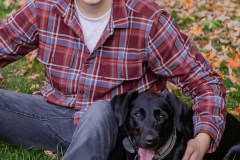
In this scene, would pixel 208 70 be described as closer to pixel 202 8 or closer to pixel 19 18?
pixel 19 18

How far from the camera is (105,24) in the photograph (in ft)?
12.8

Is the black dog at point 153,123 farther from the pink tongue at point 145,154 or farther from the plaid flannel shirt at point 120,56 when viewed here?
the plaid flannel shirt at point 120,56

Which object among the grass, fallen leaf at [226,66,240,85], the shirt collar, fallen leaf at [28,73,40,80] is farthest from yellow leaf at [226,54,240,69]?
the shirt collar

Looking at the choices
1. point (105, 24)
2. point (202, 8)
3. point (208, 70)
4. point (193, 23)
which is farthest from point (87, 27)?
point (202, 8)

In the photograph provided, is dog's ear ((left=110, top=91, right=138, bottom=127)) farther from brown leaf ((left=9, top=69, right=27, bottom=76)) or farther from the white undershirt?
brown leaf ((left=9, top=69, right=27, bottom=76))

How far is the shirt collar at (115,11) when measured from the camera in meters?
3.84

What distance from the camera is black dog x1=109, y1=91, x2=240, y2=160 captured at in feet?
12.0

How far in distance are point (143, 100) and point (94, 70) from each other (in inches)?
17.0

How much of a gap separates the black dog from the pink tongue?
0.06 feet

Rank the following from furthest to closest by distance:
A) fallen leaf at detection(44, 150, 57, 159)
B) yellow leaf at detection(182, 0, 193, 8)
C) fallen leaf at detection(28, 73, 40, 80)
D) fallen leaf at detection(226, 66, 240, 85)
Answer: yellow leaf at detection(182, 0, 193, 8), fallen leaf at detection(28, 73, 40, 80), fallen leaf at detection(226, 66, 240, 85), fallen leaf at detection(44, 150, 57, 159)

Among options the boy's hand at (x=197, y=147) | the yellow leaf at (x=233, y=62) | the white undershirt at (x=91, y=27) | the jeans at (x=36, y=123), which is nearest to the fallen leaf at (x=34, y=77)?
the jeans at (x=36, y=123)

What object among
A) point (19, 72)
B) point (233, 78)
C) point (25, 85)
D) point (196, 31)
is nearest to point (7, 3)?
point (19, 72)

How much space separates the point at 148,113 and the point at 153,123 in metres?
0.08

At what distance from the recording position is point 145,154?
3.76m
